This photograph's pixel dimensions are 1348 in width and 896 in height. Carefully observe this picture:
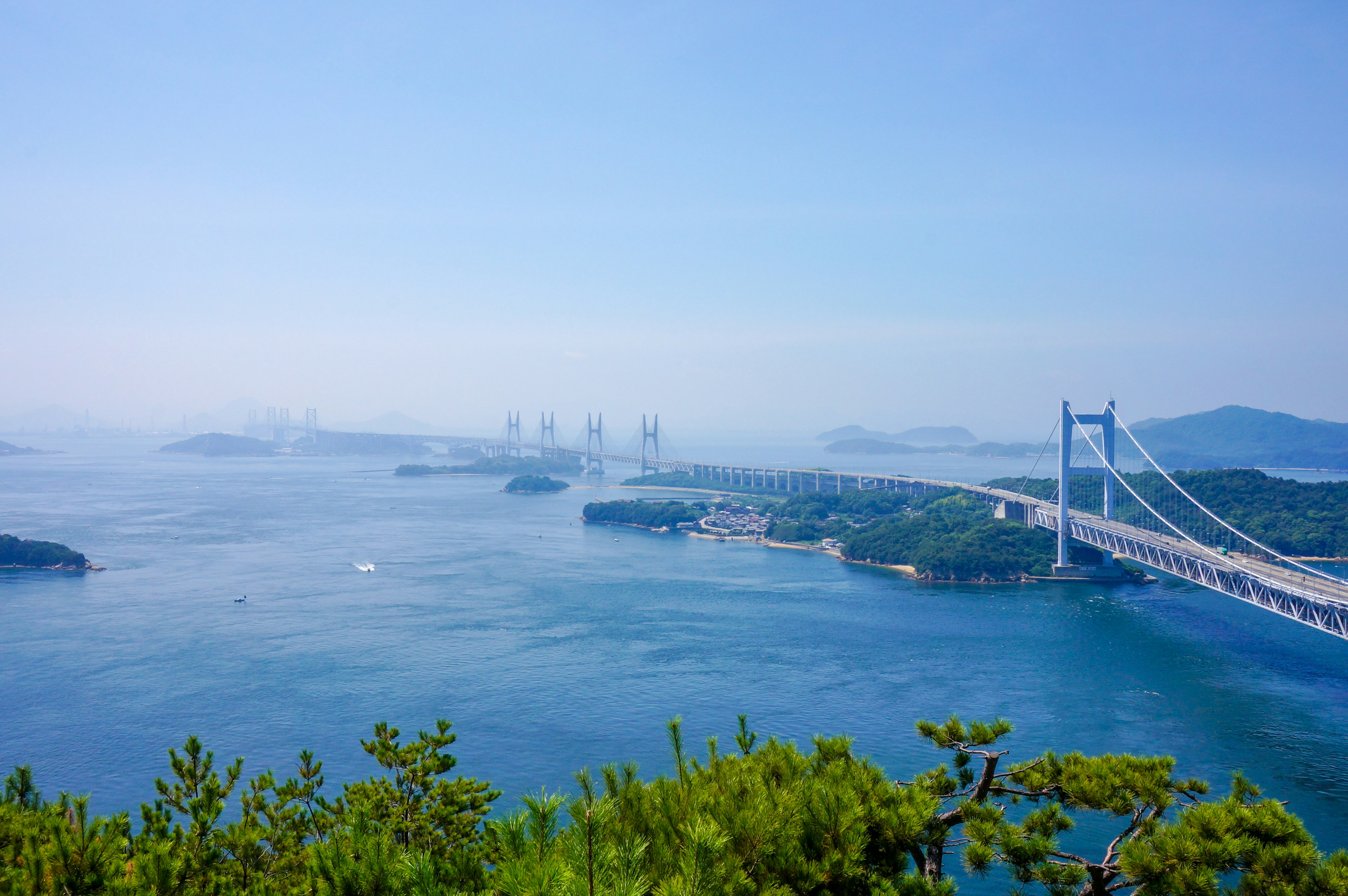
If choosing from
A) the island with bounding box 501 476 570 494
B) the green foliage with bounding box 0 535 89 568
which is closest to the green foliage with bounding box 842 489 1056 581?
the green foliage with bounding box 0 535 89 568

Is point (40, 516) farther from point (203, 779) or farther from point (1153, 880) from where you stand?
point (1153, 880)

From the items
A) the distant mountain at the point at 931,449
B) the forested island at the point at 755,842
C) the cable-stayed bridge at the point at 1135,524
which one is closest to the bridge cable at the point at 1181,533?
the cable-stayed bridge at the point at 1135,524

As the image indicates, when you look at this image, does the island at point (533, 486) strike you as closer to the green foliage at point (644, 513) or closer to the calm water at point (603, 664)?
the green foliage at point (644, 513)

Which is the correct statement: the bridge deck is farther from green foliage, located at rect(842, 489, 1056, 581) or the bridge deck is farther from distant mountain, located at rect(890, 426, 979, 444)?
distant mountain, located at rect(890, 426, 979, 444)

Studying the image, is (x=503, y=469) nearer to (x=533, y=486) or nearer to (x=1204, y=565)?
(x=533, y=486)

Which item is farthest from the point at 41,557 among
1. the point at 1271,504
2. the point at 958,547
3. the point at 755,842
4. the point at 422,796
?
the point at 1271,504

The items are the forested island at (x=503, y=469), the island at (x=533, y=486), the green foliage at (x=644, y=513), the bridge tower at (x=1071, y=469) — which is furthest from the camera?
the forested island at (x=503, y=469)
